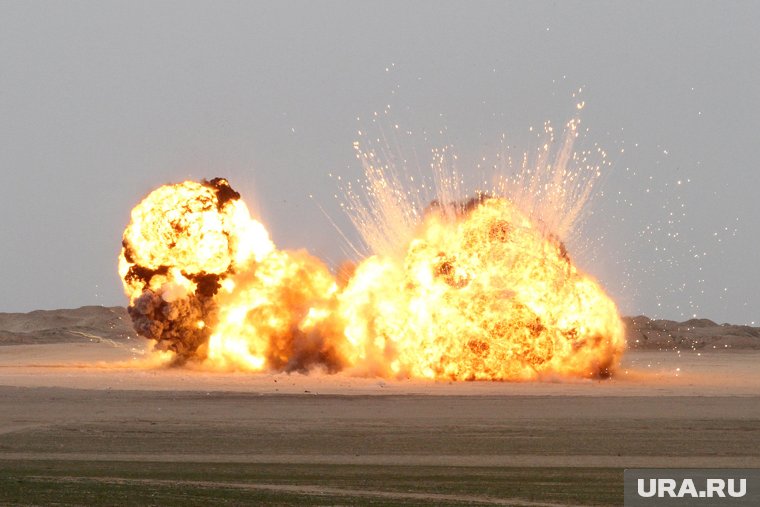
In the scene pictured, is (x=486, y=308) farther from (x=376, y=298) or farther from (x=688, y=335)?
(x=688, y=335)

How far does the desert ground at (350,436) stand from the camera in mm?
24328

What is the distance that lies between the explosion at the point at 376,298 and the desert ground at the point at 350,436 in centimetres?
126

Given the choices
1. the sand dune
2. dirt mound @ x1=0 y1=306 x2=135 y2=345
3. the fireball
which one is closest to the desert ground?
the fireball

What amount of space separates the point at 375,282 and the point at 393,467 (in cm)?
2562

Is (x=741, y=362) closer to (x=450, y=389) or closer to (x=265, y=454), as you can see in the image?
(x=450, y=389)

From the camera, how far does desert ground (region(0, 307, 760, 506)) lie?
2433 centimetres

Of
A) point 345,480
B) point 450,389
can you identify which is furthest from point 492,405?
point 345,480

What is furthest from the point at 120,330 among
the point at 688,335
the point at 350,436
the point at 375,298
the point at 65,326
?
the point at 350,436

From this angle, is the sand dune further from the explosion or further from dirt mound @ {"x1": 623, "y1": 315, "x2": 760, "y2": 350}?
the explosion

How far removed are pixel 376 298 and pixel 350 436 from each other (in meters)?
19.4

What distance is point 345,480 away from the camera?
83.3 feet

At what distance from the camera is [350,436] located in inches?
1292

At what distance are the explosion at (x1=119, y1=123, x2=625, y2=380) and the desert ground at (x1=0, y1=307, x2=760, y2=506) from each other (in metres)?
1.26

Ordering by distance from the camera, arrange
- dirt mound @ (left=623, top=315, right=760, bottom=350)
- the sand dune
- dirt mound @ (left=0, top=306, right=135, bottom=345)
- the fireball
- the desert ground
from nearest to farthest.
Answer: the desert ground → the fireball → dirt mound @ (left=623, top=315, right=760, bottom=350) → the sand dune → dirt mound @ (left=0, top=306, right=135, bottom=345)
